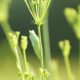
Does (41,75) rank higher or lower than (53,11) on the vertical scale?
higher

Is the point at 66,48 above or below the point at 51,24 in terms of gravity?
above

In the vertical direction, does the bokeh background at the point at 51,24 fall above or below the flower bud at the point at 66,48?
below

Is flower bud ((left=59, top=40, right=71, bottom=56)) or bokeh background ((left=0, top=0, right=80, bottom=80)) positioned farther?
bokeh background ((left=0, top=0, right=80, bottom=80))

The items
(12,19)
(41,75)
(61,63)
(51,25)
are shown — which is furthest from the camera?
(61,63)

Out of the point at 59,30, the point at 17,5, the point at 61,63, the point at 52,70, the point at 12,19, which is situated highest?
the point at 52,70

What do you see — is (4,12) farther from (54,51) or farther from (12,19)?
(54,51)

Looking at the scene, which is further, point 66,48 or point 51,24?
point 51,24

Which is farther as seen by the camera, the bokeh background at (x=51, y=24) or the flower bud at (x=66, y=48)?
the bokeh background at (x=51, y=24)

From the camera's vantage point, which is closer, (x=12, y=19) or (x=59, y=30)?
(x=12, y=19)

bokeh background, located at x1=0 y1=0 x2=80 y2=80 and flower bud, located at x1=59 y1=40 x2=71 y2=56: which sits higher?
flower bud, located at x1=59 y1=40 x2=71 y2=56

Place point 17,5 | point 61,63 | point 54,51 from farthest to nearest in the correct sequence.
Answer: point 61,63, point 54,51, point 17,5

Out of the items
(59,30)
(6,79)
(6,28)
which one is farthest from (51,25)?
(6,28)
